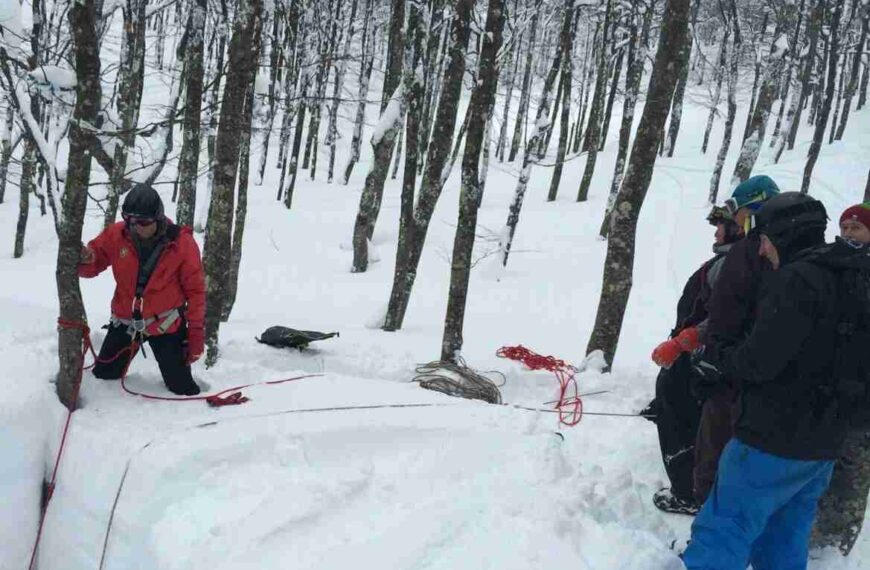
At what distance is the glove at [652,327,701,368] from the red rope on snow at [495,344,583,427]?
59.5 inches

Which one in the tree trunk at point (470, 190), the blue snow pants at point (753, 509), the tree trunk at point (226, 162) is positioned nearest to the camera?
the blue snow pants at point (753, 509)

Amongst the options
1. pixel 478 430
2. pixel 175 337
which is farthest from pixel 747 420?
pixel 175 337

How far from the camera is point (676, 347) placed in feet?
11.7

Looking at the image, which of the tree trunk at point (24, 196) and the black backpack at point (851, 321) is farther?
the tree trunk at point (24, 196)

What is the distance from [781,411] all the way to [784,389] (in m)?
0.09

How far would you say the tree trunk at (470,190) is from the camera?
658cm

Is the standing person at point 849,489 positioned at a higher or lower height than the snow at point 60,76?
lower

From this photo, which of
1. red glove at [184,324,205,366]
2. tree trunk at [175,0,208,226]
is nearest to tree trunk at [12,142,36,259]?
tree trunk at [175,0,208,226]

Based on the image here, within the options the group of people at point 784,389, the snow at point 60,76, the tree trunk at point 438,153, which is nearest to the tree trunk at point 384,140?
the tree trunk at point 438,153

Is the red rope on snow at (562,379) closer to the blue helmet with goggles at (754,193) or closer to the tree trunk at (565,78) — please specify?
the blue helmet with goggles at (754,193)

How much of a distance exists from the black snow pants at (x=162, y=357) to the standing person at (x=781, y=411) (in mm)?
3342

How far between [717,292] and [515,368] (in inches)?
139

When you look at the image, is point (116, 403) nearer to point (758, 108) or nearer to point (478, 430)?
point (478, 430)

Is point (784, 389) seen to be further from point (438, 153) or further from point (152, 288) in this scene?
point (438, 153)
